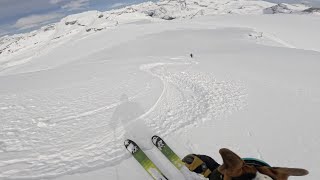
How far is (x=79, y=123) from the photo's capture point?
1132 centimetres

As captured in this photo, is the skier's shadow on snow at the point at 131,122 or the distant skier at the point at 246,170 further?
the skier's shadow on snow at the point at 131,122

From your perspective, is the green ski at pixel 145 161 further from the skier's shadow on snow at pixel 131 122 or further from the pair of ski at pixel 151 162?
the skier's shadow on snow at pixel 131 122

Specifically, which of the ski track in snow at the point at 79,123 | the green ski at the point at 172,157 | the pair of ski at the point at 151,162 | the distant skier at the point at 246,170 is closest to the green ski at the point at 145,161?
the pair of ski at the point at 151,162

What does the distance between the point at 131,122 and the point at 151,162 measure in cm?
390

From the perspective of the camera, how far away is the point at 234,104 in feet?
39.0

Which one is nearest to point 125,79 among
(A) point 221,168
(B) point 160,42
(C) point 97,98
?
(C) point 97,98

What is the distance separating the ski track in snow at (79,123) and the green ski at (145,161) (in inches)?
11.8

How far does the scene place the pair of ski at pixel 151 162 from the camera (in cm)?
637

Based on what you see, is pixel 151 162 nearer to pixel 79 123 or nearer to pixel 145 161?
pixel 145 161

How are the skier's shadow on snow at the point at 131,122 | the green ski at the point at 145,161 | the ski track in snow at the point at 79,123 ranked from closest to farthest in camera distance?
1. the green ski at the point at 145,161
2. the ski track in snow at the point at 79,123
3. the skier's shadow on snow at the point at 131,122

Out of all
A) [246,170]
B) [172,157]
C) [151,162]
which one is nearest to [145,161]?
[151,162]

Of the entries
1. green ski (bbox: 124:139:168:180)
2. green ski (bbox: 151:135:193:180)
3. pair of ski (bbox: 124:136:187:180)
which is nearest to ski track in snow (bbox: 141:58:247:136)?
green ski (bbox: 151:135:193:180)

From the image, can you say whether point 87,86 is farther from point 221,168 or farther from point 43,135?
→ point 221,168

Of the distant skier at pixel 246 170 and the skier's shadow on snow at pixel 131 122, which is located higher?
the skier's shadow on snow at pixel 131 122
